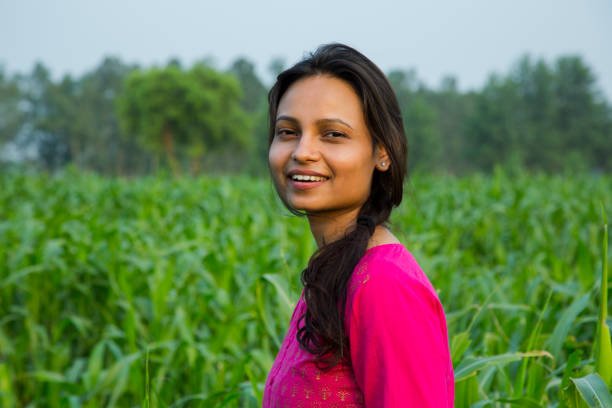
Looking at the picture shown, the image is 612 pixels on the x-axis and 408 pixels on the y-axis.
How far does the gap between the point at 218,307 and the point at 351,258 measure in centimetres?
200

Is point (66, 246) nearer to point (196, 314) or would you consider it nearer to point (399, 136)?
point (196, 314)

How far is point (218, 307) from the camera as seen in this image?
115 inches

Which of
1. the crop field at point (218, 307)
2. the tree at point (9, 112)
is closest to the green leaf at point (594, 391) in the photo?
the crop field at point (218, 307)

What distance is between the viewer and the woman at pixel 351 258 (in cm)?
89

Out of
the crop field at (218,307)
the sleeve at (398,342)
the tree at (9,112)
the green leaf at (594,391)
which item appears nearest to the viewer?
the sleeve at (398,342)

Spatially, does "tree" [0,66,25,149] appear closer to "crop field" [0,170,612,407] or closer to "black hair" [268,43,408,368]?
"crop field" [0,170,612,407]

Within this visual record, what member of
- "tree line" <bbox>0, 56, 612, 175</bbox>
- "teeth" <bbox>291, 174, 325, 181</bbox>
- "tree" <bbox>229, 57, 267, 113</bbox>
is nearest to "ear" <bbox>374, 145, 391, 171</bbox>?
"teeth" <bbox>291, 174, 325, 181</bbox>

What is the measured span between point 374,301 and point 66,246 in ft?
10.1

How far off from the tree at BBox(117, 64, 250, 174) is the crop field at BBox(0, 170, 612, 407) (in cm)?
3086

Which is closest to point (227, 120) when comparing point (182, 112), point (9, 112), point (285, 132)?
point (182, 112)

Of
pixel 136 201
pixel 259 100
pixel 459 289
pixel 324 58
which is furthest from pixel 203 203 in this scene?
pixel 259 100

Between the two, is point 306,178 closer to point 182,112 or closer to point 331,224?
point 331,224

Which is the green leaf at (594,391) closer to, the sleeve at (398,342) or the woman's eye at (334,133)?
the sleeve at (398,342)

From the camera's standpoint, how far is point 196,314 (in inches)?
117
